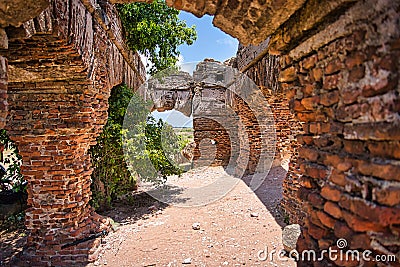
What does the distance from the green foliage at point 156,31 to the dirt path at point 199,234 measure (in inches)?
143

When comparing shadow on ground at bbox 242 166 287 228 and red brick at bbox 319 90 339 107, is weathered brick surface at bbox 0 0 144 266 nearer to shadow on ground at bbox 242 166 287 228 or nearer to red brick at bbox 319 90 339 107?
red brick at bbox 319 90 339 107

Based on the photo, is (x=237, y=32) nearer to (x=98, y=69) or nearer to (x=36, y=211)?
(x=98, y=69)

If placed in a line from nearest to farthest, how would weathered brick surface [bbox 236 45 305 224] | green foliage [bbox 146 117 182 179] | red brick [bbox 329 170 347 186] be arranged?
1. red brick [bbox 329 170 347 186]
2. weathered brick surface [bbox 236 45 305 224]
3. green foliage [bbox 146 117 182 179]

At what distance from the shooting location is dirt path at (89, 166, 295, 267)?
143 inches

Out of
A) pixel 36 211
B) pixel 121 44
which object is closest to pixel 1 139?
pixel 36 211

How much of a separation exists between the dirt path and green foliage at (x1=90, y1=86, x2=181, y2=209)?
66cm

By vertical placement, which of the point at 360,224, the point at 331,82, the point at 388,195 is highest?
the point at 331,82

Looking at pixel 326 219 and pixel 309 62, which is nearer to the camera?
pixel 326 219

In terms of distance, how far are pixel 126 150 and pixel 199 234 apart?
2.41 metres

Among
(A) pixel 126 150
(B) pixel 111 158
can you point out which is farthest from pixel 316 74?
(B) pixel 111 158

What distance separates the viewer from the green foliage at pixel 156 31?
5.97 meters

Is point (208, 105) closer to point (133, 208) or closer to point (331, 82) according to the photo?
point (133, 208)

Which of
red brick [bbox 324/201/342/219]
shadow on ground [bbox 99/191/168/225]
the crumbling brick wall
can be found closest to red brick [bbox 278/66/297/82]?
the crumbling brick wall

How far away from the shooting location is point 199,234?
4348 mm
